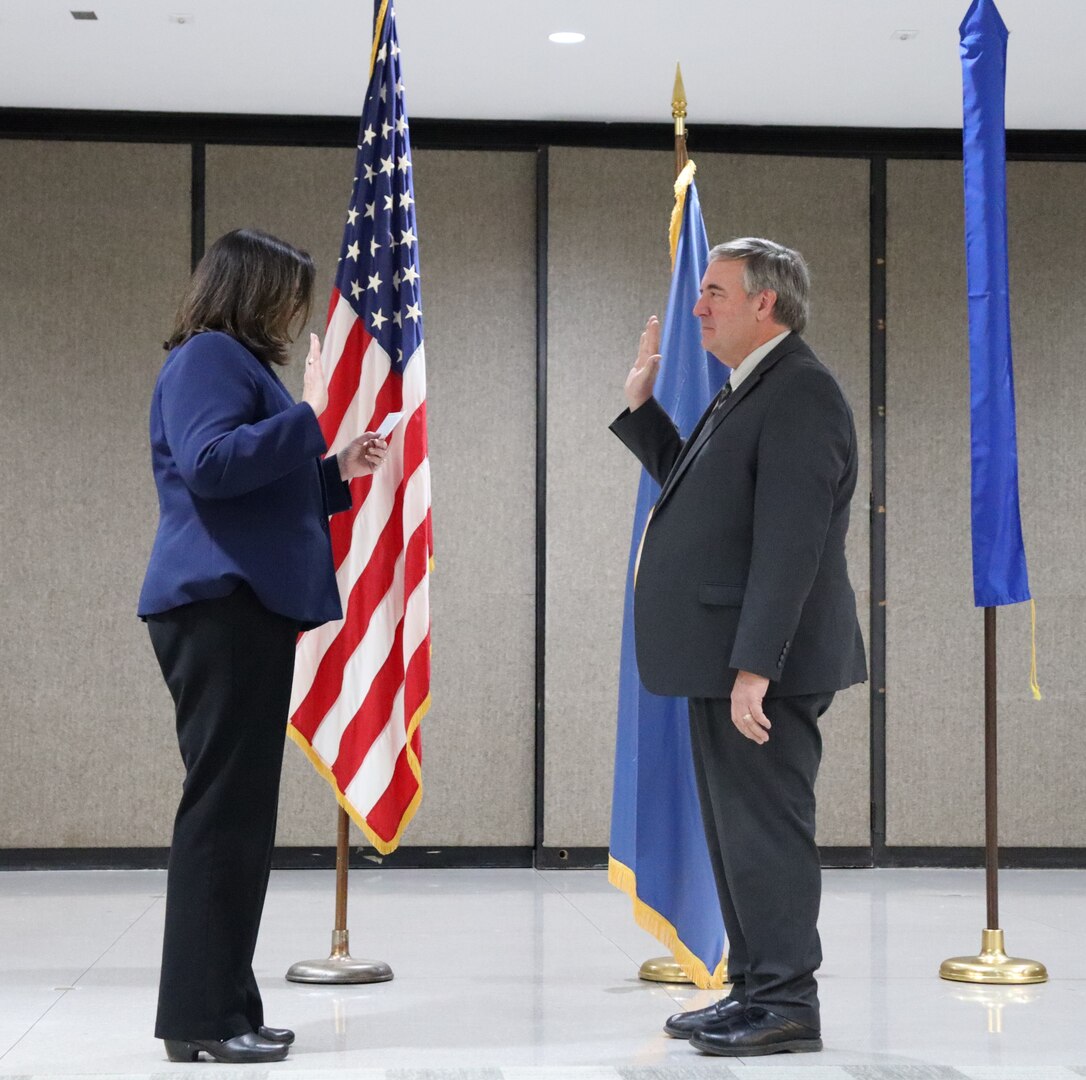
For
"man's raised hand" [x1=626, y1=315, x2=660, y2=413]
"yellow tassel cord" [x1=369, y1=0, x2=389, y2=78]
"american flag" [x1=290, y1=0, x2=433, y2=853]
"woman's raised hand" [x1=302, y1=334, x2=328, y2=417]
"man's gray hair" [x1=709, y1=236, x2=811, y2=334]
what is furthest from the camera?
"yellow tassel cord" [x1=369, y1=0, x2=389, y2=78]

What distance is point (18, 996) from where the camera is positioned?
3.29 m

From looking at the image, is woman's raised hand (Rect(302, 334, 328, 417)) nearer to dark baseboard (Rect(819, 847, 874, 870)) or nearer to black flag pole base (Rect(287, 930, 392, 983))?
black flag pole base (Rect(287, 930, 392, 983))

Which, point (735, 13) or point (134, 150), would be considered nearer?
point (735, 13)

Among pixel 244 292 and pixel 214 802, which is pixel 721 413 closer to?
pixel 244 292

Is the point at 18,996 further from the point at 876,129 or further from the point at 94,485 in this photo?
the point at 876,129

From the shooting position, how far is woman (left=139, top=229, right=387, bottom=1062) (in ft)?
8.23

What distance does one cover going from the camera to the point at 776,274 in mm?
2922

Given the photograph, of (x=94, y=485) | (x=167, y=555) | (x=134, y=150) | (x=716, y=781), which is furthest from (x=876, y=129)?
(x=167, y=555)

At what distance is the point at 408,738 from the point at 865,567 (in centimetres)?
289

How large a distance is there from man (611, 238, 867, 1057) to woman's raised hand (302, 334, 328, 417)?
2.28ft

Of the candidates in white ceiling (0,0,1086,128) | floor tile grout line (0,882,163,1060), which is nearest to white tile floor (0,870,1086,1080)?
floor tile grout line (0,882,163,1060)

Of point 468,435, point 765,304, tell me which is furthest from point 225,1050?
→ point 468,435

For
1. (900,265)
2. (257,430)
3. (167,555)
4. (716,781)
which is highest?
(900,265)

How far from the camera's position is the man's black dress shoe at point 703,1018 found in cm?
275
